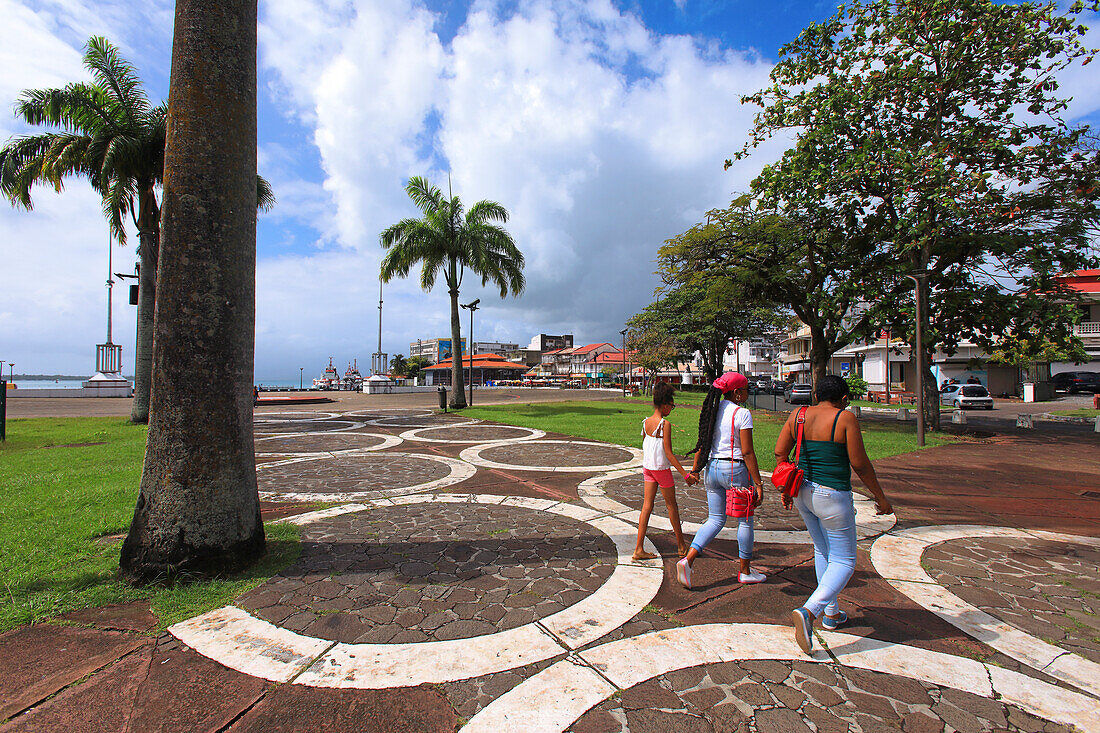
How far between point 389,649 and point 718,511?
98.3 inches

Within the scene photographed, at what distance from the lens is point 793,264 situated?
16.3 metres

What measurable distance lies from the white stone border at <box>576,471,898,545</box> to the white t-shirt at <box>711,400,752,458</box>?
5.22 ft

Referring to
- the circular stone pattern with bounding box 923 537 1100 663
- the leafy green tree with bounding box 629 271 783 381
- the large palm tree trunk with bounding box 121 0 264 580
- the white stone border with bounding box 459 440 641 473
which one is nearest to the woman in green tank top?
the circular stone pattern with bounding box 923 537 1100 663

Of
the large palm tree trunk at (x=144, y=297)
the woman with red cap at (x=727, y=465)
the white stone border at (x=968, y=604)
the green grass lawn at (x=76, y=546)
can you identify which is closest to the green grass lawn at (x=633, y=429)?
the white stone border at (x=968, y=604)

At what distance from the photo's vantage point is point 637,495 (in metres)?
6.66

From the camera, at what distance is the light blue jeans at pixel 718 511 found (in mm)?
3682

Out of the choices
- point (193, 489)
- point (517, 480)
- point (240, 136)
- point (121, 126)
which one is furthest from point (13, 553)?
point (121, 126)

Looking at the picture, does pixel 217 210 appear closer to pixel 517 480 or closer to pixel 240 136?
pixel 240 136

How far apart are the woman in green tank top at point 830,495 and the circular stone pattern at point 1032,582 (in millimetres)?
1354

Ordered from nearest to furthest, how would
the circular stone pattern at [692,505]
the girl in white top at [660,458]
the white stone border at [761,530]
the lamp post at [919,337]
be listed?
1. the girl in white top at [660,458]
2. the white stone border at [761,530]
3. the circular stone pattern at [692,505]
4. the lamp post at [919,337]

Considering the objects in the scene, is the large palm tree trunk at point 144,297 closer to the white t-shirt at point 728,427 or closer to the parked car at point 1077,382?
the white t-shirt at point 728,427

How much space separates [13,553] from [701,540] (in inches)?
228

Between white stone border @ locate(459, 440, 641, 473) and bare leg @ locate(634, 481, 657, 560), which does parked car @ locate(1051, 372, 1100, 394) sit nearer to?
white stone border @ locate(459, 440, 641, 473)

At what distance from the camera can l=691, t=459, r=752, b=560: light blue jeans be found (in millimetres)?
3682
